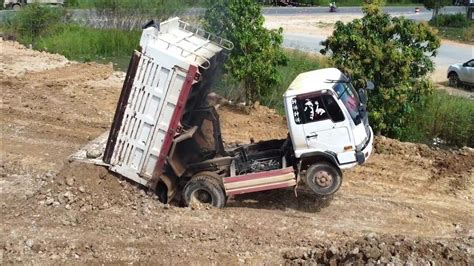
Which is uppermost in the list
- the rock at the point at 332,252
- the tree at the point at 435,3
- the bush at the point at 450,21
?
the tree at the point at 435,3

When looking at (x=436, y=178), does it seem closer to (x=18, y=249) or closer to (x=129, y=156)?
(x=129, y=156)

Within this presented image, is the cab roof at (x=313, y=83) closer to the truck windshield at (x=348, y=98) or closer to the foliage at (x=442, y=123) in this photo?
the truck windshield at (x=348, y=98)

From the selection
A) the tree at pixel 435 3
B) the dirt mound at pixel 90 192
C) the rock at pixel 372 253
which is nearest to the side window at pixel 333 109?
the rock at pixel 372 253

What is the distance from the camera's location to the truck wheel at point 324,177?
1071 cm

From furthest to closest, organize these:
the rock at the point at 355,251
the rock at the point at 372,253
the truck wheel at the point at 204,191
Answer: the truck wheel at the point at 204,191 < the rock at the point at 355,251 < the rock at the point at 372,253

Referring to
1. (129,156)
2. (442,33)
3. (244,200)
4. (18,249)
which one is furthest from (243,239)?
(442,33)

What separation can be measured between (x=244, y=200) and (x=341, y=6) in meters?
→ 49.7

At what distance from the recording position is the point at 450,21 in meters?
45.3

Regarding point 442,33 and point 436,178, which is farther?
point 442,33

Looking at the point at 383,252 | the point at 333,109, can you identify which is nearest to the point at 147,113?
the point at 333,109

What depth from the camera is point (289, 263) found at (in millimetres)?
9133

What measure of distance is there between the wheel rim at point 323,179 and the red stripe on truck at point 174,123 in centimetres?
261

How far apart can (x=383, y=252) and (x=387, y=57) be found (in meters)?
7.02

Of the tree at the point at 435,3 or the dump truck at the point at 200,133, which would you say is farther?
the tree at the point at 435,3
